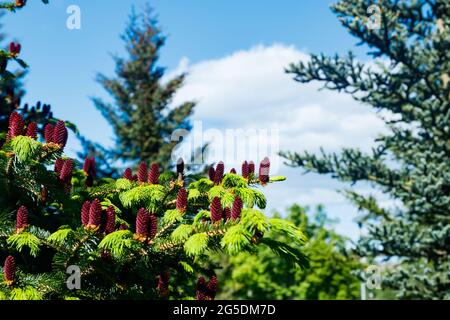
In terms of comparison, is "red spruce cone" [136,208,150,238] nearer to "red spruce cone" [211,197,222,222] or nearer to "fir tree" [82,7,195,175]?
"red spruce cone" [211,197,222,222]

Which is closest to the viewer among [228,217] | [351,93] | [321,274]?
[228,217]

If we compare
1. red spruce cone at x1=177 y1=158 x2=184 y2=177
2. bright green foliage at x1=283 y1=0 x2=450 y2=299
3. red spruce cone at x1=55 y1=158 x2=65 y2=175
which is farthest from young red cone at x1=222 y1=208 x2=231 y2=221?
bright green foliage at x1=283 y1=0 x2=450 y2=299

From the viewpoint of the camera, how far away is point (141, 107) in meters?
27.1

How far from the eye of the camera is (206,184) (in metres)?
5.13

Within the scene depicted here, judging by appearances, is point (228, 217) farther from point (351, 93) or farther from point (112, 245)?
point (351, 93)

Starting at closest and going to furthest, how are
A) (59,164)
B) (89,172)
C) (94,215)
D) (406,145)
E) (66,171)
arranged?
(94,215), (66,171), (59,164), (89,172), (406,145)

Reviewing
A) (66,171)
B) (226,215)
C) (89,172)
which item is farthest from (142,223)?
(89,172)

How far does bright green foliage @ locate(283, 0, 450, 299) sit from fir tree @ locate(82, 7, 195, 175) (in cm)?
1046

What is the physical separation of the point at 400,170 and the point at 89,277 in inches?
492

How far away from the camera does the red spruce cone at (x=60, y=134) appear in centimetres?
444

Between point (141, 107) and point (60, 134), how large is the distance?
22.9 metres

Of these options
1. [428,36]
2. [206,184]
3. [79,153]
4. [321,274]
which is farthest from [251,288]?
[206,184]

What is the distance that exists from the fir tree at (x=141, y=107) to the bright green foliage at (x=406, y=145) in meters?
10.5

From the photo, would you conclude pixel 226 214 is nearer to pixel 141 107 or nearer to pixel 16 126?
pixel 16 126
